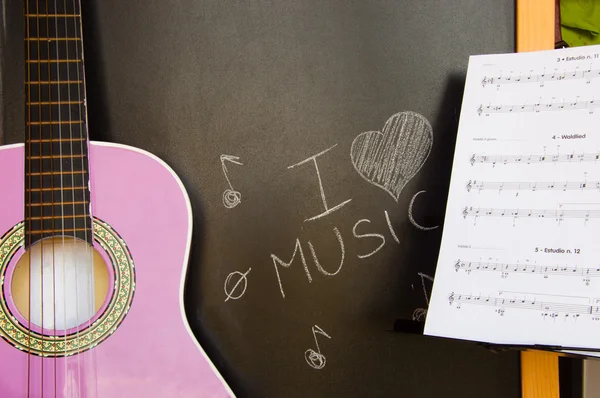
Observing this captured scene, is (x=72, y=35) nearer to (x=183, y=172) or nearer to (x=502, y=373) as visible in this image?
(x=183, y=172)

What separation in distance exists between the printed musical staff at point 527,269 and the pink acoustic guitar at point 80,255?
51cm

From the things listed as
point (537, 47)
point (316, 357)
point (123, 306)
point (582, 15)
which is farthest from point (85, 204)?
point (582, 15)

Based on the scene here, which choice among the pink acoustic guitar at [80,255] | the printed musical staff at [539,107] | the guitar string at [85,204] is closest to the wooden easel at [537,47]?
the printed musical staff at [539,107]

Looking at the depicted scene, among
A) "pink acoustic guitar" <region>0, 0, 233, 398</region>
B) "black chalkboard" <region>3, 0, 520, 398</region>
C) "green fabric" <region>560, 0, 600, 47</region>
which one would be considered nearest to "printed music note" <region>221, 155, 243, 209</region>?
"black chalkboard" <region>3, 0, 520, 398</region>

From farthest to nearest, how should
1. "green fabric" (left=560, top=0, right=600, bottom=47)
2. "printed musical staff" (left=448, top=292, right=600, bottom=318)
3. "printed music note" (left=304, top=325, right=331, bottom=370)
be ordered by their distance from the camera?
1. "green fabric" (left=560, top=0, right=600, bottom=47)
2. "printed music note" (left=304, top=325, right=331, bottom=370)
3. "printed musical staff" (left=448, top=292, right=600, bottom=318)

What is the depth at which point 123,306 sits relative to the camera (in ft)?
3.17

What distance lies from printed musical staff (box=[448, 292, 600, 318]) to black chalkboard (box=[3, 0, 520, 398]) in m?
0.14

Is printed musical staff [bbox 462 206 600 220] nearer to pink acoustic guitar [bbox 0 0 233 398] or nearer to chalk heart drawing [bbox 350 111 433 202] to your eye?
chalk heart drawing [bbox 350 111 433 202]

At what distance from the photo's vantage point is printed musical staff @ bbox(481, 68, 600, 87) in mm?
882

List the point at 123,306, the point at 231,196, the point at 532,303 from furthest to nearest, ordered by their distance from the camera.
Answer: the point at 231,196 < the point at 123,306 < the point at 532,303

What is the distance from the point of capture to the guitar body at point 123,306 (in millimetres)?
946

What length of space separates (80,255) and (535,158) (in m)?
0.88

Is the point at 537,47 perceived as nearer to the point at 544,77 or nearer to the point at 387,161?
the point at 544,77

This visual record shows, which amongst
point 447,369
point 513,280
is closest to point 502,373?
point 447,369
